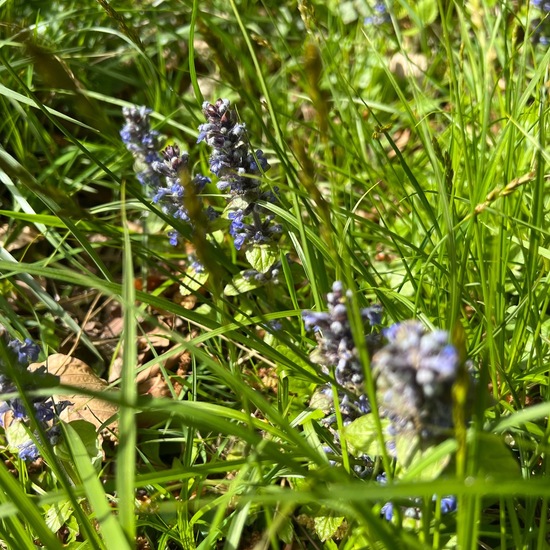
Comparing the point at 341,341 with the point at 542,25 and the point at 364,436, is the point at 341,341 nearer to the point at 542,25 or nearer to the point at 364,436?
the point at 364,436

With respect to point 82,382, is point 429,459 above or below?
above

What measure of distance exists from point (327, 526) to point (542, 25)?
3.14m

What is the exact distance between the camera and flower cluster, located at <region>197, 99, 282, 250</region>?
8.30 ft

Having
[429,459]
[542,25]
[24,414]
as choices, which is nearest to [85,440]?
[24,414]

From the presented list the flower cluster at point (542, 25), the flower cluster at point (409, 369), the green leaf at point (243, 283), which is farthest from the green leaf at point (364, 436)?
the flower cluster at point (542, 25)

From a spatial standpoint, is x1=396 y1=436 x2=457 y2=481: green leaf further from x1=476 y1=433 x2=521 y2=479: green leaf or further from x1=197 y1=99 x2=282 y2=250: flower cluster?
x1=197 y1=99 x2=282 y2=250: flower cluster

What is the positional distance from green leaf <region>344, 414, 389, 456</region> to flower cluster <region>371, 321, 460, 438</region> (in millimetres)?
286

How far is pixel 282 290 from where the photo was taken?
317 centimetres

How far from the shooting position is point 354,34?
457cm

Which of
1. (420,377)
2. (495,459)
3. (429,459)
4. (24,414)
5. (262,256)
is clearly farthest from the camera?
(262,256)

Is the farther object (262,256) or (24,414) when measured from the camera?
(262,256)

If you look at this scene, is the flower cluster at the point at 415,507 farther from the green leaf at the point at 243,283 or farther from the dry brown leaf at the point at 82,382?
the dry brown leaf at the point at 82,382

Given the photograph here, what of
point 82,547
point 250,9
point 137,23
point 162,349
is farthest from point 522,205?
point 137,23

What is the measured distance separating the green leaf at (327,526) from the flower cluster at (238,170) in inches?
46.7
